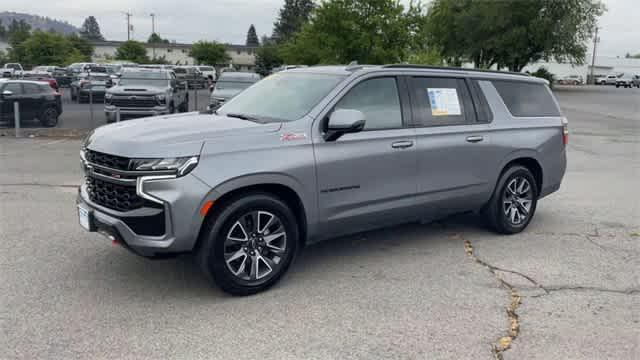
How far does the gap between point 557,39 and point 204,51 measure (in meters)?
50.5

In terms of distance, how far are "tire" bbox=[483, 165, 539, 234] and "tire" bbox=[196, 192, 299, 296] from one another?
2675 mm

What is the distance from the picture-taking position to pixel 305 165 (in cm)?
481

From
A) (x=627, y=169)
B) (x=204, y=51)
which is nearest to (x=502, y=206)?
(x=627, y=169)

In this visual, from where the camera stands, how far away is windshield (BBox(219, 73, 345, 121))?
17.0 feet

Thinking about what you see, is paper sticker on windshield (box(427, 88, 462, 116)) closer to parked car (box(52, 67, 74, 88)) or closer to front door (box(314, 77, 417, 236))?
front door (box(314, 77, 417, 236))

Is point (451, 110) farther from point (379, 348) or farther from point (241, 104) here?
point (379, 348)

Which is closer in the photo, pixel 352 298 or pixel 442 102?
pixel 352 298

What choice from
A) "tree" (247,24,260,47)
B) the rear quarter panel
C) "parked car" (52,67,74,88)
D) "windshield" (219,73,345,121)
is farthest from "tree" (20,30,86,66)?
"tree" (247,24,260,47)

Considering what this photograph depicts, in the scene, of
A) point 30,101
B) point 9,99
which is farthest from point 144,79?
point 9,99

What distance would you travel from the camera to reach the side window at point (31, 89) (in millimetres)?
17391

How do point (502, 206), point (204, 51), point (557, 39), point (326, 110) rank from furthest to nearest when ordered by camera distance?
1. point (204, 51)
2. point (557, 39)
3. point (502, 206)
4. point (326, 110)

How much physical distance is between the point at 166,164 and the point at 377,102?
211cm

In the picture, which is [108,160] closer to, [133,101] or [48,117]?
[133,101]

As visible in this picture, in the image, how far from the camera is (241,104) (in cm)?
573
